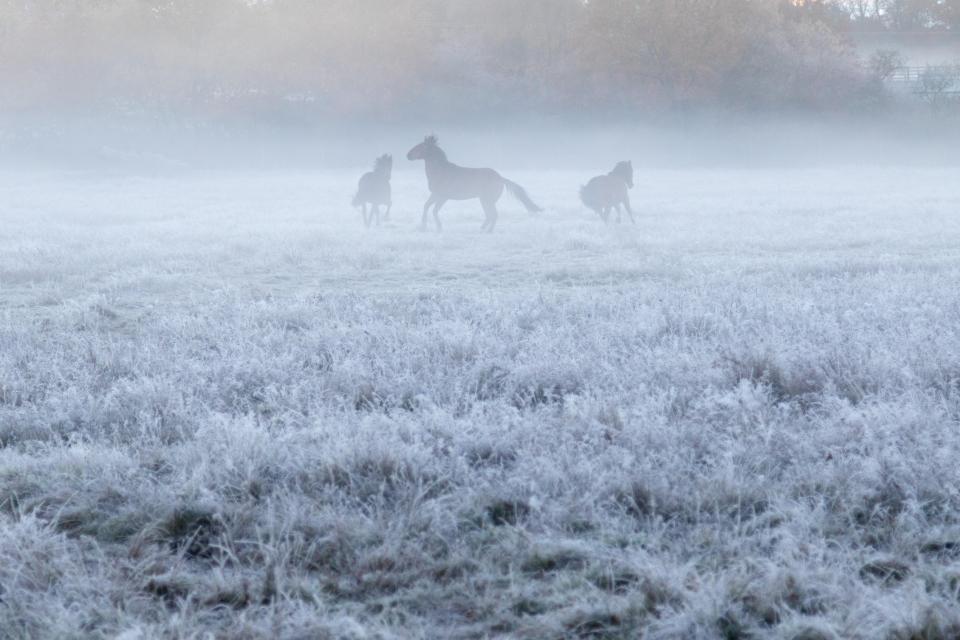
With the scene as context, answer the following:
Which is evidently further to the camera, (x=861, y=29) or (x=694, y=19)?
A: (x=861, y=29)

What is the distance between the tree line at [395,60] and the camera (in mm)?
48375

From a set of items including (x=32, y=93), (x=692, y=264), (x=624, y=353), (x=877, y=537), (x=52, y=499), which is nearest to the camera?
(x=877, y=537)

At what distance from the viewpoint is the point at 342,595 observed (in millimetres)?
3039

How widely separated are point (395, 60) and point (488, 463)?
49658 millimetres

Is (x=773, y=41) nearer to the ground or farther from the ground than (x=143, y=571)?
farther from the ground

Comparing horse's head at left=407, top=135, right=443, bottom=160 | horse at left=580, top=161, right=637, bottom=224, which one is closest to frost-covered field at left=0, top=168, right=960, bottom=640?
horse at left=580, top=161, right=637, bottom=224

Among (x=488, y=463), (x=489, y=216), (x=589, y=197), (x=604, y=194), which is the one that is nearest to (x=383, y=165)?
(x=489, y=216)

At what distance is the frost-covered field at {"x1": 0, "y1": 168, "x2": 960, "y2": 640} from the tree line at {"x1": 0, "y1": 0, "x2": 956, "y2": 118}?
143 ft

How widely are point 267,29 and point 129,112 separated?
825 centimetres

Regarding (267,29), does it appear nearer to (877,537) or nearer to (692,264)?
(692,264)

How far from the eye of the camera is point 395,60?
5147 centimetres

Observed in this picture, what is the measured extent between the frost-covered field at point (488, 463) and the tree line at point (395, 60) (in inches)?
1716

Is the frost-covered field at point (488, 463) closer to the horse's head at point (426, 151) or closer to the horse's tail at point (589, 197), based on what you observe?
the horse's tail at point (589, 197)

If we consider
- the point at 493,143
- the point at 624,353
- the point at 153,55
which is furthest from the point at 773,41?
the point at 624,353
